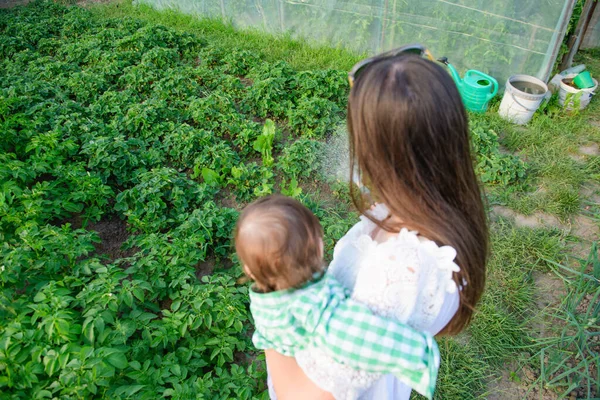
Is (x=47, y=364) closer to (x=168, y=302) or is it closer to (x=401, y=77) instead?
(x=168, y=302)

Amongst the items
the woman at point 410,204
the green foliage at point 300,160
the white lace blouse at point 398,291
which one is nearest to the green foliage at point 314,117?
the green foliage at point 300,160

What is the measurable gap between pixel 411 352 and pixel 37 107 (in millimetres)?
4320

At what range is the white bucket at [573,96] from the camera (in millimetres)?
4277

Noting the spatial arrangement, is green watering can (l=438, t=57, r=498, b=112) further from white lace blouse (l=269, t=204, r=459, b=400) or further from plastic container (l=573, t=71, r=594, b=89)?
white lace blouse (l=269, t=204, r=459, b=400)

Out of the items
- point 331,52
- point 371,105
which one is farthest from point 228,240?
point 331,52

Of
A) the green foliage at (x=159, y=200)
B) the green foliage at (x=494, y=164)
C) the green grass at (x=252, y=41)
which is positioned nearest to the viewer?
the green foliage at (x=159, y=200)

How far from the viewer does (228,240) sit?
309 centimetres

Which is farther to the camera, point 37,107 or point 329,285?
point 37,107

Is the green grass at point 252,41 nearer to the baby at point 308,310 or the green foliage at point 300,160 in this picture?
the green foliage at point 300,160

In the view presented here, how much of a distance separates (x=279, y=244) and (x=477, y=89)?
3.99 metres

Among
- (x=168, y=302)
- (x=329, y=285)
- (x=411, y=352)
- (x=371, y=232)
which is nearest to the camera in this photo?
(x=411, y=352)

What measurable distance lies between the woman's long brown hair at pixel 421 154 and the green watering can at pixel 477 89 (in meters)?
3.62

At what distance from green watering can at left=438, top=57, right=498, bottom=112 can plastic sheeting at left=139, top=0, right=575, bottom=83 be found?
1.24 feet

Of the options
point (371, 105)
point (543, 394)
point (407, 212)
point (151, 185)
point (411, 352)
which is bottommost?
point (543, 394)
